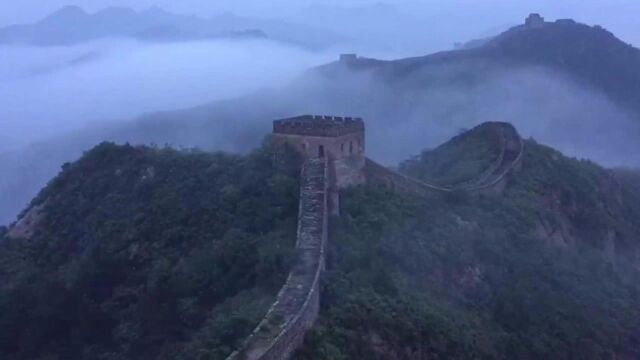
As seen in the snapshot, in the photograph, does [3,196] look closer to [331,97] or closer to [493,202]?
[331,97]

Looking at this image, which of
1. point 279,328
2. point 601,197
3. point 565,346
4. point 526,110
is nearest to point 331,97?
point 526,110

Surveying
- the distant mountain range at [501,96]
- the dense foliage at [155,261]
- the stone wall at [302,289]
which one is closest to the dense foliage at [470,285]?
the stone wall at [302,289]

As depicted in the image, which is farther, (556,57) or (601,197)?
(556,57)

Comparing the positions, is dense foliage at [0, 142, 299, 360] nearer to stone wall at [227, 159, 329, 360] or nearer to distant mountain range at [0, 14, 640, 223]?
stone wall at [227, 159, 329, 360]

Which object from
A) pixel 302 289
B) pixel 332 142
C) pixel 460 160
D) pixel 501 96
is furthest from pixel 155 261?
pixel 501 96

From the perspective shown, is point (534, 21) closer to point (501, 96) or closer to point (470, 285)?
point (501, 96)

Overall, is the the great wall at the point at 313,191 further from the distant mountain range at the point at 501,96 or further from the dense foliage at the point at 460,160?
the distant mountain range at the point at 501,96

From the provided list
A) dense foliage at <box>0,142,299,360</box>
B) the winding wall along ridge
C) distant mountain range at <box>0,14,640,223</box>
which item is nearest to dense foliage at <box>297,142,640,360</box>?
the winding wall along ridge
